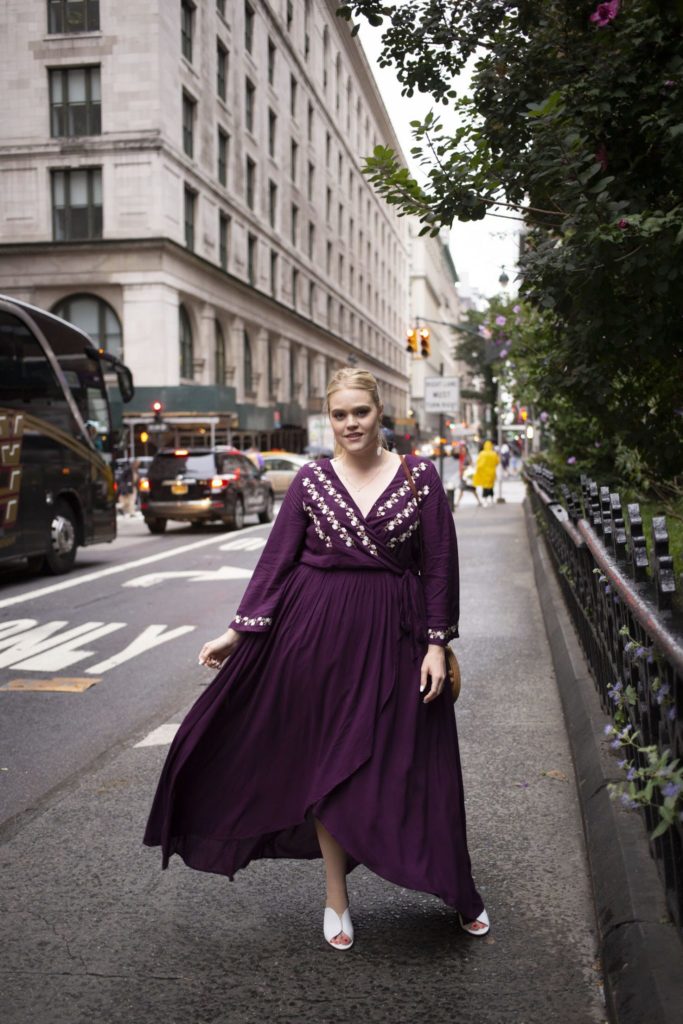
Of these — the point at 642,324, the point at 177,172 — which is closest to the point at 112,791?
the point at 642,324

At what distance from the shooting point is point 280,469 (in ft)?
122

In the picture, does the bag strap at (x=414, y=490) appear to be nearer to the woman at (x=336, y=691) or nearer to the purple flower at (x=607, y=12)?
the woman at (x=336, y=691)

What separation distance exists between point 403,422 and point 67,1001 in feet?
312

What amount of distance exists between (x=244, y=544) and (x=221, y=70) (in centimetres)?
3041

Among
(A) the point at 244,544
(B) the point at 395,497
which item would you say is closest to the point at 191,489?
(A) the point at 244,544

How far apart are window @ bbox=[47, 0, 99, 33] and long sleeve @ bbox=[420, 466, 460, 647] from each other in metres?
37.5

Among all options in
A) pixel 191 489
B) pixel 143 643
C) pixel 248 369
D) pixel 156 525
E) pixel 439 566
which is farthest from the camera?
pixel 248 369

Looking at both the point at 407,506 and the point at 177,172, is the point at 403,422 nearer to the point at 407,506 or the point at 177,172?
the point at 177,172

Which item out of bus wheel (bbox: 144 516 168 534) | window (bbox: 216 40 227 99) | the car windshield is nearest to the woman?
the car windshield

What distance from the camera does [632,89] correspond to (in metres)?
5.78

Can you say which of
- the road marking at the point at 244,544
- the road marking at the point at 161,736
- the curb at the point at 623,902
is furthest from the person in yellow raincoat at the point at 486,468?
the curb at the point at 623,902

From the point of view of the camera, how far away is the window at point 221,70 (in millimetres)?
43469

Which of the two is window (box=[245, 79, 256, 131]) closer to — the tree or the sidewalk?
the tree

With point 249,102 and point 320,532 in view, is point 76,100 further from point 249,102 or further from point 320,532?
point 320,532
